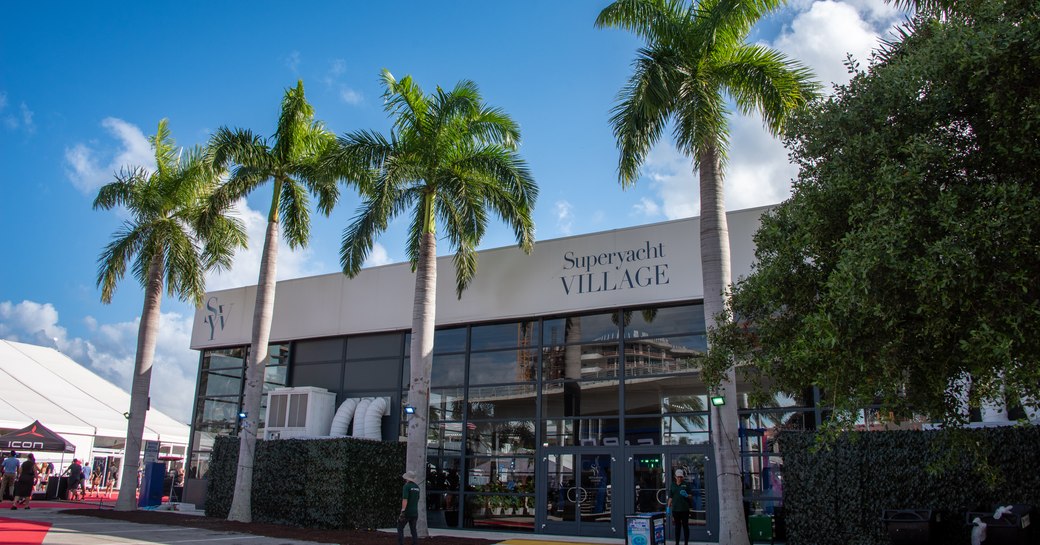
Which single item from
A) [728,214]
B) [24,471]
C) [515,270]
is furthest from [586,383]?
[24,471]

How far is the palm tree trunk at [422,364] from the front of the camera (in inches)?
617

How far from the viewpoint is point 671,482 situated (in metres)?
15.7

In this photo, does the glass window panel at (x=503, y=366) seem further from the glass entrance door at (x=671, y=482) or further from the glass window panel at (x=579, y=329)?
the glass entrance door at (x=671, y=482)

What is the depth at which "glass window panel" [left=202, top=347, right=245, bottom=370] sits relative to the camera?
2355 centimetres

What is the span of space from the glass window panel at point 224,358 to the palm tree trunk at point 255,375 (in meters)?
4.36

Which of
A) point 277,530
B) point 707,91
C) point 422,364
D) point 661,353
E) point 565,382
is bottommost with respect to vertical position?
point 277,530

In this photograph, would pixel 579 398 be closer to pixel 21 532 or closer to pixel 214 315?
pixel 21 532

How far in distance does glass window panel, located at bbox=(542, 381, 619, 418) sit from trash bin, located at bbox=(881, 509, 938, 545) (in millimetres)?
6329

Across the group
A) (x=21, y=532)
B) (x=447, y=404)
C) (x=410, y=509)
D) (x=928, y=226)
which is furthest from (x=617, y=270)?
(x=21, y=532)

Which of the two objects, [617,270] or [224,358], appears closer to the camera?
[617,270]

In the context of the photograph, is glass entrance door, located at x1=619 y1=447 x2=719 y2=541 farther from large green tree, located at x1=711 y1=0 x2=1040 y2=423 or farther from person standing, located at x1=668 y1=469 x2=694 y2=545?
large green tree, located at x1=711 y1=0 x2=1040 y2=423

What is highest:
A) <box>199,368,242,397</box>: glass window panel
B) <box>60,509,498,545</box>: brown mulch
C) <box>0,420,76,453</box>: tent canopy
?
<box>199,368,242,397</box>: glass window panel

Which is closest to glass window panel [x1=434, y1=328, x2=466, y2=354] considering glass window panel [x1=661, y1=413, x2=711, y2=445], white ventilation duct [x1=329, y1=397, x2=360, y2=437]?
white ventilation duct [x1=329, y1=397, x2=360, y2=437]

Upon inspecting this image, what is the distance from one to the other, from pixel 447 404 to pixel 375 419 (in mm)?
2012
